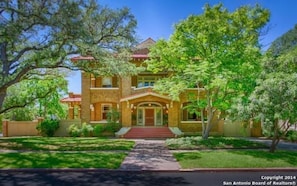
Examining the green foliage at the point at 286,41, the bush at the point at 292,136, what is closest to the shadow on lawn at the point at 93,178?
the bush at the point at 292,136

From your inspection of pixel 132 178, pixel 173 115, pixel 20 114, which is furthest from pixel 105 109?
pixel 132 178

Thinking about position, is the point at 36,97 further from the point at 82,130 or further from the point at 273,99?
the point at 273,99

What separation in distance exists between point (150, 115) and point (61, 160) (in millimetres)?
18581

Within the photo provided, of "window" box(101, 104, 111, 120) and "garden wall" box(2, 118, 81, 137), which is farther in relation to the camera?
"window" box(101, 104, 111, 120)

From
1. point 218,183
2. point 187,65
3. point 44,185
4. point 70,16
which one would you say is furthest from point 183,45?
point 44,185

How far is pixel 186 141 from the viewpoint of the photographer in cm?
2069

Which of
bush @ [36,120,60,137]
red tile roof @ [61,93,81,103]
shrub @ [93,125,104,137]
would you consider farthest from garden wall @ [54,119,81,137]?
red tile roof @ [61,93,81,103]

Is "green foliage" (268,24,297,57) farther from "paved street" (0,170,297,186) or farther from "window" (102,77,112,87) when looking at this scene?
"paved street" (0,170,297,186)

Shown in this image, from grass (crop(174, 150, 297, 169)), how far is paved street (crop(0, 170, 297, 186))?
76cm

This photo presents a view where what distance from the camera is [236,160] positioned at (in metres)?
14.0

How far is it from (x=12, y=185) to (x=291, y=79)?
12696 mm

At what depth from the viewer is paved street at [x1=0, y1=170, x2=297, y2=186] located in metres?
10.4

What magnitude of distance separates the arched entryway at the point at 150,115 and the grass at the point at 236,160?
641 inches

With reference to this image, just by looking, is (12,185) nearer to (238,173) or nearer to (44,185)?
(44,185)
